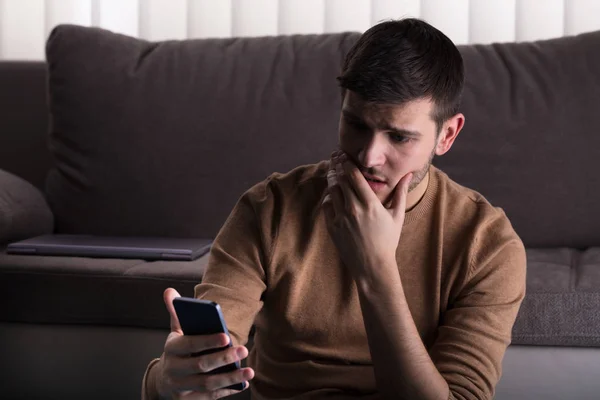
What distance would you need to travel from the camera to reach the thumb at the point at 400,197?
4.12ft

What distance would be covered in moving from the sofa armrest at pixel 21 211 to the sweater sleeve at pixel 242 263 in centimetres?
104

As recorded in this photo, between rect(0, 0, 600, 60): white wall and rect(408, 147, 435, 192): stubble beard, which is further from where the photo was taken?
rect(0, 0, 600, 60): white wall

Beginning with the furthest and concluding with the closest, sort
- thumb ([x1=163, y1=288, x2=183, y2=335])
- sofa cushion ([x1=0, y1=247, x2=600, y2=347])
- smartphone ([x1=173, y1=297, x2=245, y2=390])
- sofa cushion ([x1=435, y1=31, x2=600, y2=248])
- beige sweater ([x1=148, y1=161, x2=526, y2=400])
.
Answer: sofa cushion ([x1=435, y1=31, x2=600, y2=248]), sofa cushion ([x1=0, y1=247, x2=600, y2=347]), beige sweater ([x1=148, y1=161, x2=526, y2=400]), thumb ([x1=163, y1=288, x2=183, y2=335]), smartphone ([x1=173, y1=297, x2=245, y2=390])

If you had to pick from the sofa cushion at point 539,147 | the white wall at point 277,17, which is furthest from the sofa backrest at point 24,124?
the sofa cushion at point 539,147

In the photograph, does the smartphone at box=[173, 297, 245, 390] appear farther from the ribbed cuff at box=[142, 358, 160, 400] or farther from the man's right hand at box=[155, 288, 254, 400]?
the ribbed cuff at box=[142, 358, 160, 400]

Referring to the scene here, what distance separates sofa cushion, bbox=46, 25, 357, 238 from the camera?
2248 mm

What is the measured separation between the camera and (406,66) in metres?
1.24

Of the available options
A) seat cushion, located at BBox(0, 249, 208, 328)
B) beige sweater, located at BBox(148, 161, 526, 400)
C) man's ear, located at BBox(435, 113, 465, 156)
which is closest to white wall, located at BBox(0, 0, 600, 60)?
seat cushion, located at BBox(0, 249, 208, 328)

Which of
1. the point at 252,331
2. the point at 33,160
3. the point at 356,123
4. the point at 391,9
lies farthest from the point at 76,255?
the point at 391,9

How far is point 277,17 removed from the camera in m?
2.83

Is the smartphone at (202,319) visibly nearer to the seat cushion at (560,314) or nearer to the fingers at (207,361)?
the fingers at (207,361)

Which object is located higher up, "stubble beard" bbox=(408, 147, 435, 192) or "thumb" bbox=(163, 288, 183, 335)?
"stubble beard" bbox=(408, 147, 435, 192)

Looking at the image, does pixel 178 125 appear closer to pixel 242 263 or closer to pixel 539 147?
pixel 539 147

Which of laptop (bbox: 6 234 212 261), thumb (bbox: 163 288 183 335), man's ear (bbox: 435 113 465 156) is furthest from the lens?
laptop (bbox: 6 234 212 261)
